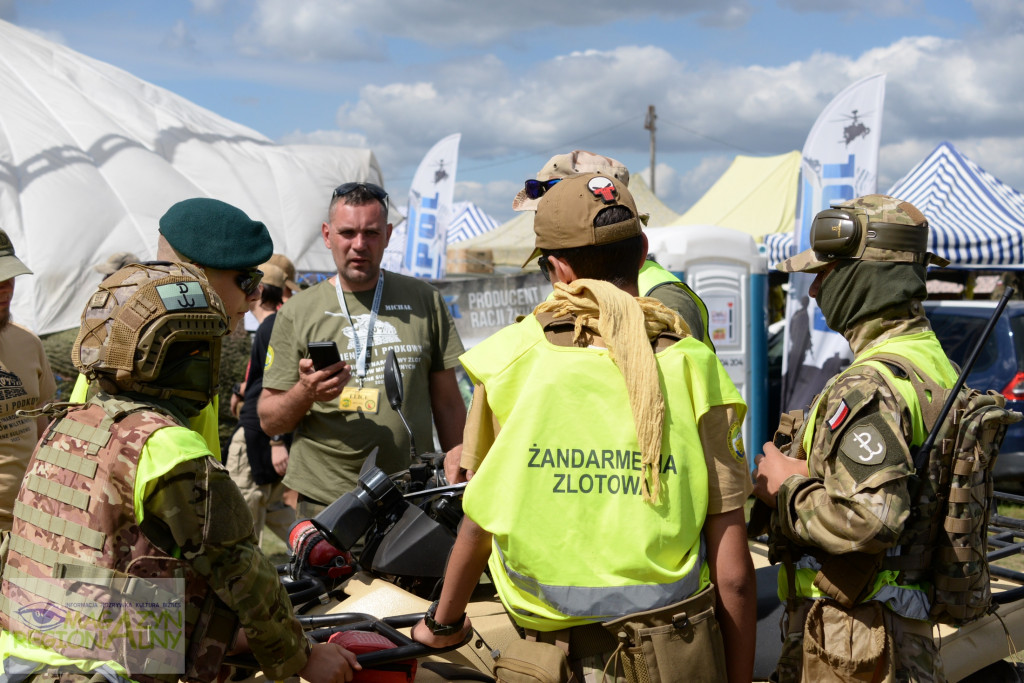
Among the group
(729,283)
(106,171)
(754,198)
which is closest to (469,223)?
(754,198)

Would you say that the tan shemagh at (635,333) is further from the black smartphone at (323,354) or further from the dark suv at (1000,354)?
the dark suv at (1000,354)

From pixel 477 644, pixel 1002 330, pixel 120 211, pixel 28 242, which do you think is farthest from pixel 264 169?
pixel 477 644

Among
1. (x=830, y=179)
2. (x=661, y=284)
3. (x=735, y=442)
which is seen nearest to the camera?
(x=735, y=442)

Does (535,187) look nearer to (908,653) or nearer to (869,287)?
(869,287)

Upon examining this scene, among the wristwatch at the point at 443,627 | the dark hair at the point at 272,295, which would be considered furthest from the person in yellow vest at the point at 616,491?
the dark hair at the point at 272,295

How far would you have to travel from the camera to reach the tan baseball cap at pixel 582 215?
1938 mm

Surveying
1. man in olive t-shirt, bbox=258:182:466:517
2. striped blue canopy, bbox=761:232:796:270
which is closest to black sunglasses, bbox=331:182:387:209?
man in olive t-shirt, bbox=258:182:466:517

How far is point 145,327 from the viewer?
1.86 meters

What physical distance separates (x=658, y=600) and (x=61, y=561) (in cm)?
123

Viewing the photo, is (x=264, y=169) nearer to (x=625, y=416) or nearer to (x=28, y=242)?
(x=28, y=242)

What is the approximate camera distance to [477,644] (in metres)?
2.43

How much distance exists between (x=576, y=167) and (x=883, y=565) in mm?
1716

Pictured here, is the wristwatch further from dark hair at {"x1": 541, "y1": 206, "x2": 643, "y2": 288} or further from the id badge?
the id badge

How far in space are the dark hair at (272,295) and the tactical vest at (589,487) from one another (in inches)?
182
